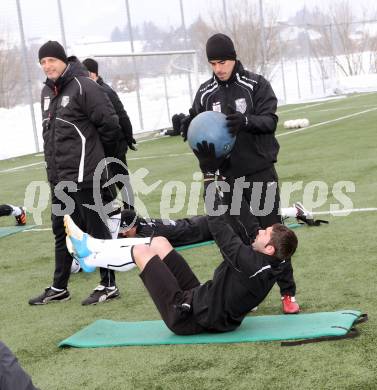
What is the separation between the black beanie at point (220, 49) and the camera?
5.20m

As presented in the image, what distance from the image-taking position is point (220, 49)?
5.20 m

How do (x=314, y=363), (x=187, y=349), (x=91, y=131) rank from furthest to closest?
(x=91, y=131) < (x=187, y=349) < (x=314, y=363)

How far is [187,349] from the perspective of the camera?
470 cm

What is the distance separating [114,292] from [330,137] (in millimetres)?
11611

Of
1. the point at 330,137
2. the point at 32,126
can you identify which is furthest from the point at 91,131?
the point at 32,126

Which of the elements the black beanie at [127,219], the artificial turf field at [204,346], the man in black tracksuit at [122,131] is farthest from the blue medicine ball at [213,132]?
the man in black tracksuit at [122,131]

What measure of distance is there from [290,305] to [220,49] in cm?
176

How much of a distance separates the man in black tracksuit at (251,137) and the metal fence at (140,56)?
54.6ft

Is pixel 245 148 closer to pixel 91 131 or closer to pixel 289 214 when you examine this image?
pixel 91 131

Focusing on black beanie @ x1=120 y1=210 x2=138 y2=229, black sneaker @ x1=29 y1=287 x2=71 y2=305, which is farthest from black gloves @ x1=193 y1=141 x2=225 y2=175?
black beanie @ x1=120 y1=210 x2=138 y2=229

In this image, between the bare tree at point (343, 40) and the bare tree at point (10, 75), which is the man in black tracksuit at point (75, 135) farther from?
the bare tree at point (343, 40)

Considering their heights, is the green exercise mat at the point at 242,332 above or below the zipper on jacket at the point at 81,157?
below

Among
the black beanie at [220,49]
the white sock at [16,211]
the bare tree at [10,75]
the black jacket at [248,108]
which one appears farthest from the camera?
the bare tree at [10,75]

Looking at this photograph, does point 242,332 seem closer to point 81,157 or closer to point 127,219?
point 81,157
